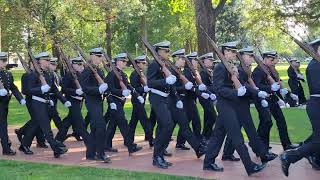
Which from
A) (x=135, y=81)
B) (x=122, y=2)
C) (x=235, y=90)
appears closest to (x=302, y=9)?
(x=122, y=2)

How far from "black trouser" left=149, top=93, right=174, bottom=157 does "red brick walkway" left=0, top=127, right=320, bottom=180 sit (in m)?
0.39

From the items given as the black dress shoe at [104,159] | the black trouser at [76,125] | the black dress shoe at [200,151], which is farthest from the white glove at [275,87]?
the black trouser at [76,125]

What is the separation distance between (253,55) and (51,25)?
27.0 m

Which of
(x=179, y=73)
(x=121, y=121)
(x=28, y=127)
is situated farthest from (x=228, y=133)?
(x=28, y=127)

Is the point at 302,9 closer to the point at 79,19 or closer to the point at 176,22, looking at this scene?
the point at 79,19

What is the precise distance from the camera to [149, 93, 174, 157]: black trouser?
32.6ft

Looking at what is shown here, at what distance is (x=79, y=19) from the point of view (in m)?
38.2

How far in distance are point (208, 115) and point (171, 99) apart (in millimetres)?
1890

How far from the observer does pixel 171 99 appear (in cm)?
1062

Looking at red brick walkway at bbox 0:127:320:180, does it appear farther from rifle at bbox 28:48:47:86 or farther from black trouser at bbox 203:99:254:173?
rifle at bbox 28:48:47:86

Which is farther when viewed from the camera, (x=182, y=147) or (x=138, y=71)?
(x=138, y=71)

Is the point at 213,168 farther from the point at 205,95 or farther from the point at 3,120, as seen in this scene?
the point at 3,120

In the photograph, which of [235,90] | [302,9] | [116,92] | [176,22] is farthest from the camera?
[176,22]

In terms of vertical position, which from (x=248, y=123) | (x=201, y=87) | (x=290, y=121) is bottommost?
(x=290, y=121)
